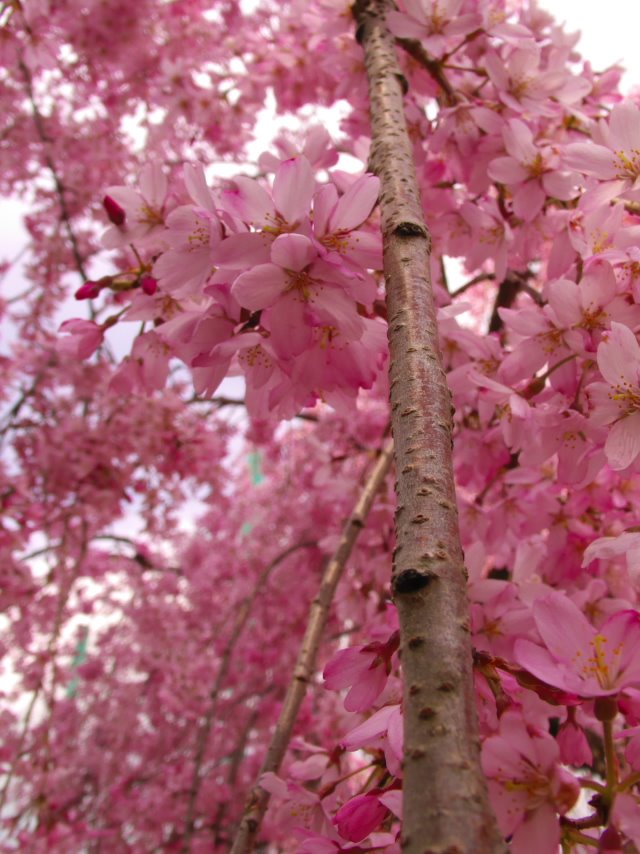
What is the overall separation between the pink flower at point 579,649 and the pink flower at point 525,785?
6 cm

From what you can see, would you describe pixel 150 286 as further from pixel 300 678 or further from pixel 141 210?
pixel 300 678

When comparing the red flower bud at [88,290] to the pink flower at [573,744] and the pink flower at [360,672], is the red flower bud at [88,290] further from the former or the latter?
the pink flower at [573,744]

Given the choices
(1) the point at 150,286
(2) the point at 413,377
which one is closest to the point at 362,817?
(2) the point at 413,377

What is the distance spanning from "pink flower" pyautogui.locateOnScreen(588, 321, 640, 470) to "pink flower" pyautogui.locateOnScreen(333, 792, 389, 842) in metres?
0.51

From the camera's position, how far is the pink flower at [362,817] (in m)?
0.67

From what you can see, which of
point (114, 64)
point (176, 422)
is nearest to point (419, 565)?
point (176, 422)

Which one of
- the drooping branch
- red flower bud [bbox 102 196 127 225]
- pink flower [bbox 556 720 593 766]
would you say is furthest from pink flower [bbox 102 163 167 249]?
pink flower [bbox 556 720 593 766]

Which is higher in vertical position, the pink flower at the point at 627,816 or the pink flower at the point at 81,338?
the pink flower at the point at 81,338

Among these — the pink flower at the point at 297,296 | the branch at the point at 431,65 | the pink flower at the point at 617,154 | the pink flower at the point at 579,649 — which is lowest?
the pink flower at the point at 579,649

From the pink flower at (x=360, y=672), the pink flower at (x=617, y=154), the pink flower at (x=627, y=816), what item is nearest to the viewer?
the pink flower at (x=627, y=816)

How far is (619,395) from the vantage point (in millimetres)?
848

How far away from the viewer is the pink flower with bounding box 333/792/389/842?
0.67 metres

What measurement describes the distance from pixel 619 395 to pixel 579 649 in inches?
14.2

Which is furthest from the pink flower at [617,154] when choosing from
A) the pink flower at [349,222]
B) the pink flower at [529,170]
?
the pink flower at [349,222]
